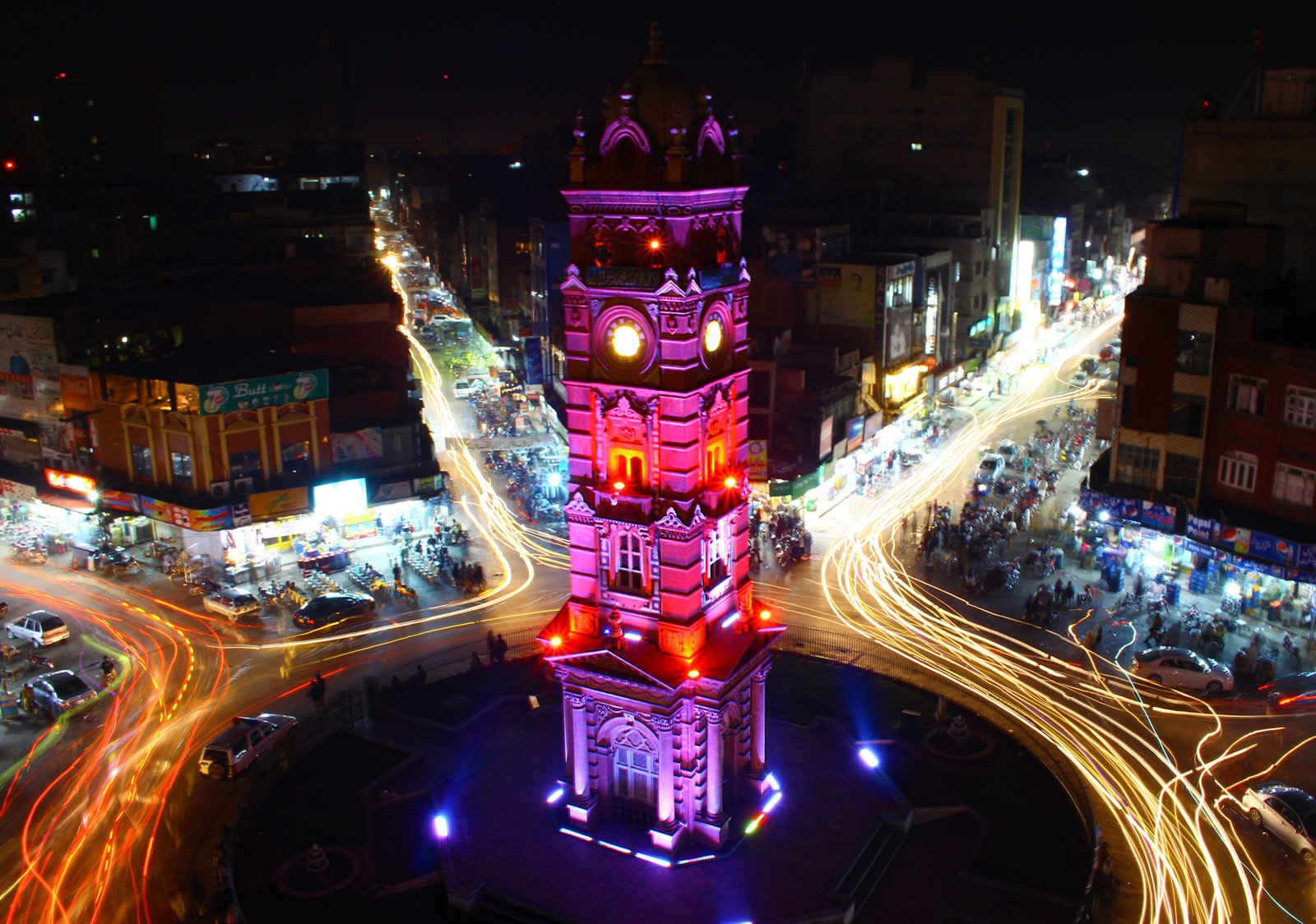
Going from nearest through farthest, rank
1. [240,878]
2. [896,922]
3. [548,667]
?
1. [896,922]
2. [240,878]
3. [548,667]

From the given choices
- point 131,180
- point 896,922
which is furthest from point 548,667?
point 131,180

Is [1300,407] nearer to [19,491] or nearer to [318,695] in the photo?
[318,695]

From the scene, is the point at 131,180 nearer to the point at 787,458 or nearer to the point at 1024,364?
the point at 787,458

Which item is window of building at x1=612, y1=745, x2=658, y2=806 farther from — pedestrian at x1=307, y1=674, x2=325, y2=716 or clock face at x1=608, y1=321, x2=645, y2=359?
pedestrian at x1=307, y1=674, x2=325, y2=716

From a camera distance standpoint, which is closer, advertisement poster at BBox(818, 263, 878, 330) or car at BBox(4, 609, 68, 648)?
car at BBox(4, 609, 68, 648)

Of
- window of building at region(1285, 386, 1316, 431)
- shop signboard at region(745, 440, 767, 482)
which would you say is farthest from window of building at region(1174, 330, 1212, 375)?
shop signboard at region(745, 440, 767, 482)

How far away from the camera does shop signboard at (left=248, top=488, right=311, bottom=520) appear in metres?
56.5

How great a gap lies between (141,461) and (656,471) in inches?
1448

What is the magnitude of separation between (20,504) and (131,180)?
57034 millimetres

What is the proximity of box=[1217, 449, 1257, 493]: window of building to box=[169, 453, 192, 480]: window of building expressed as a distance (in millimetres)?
47979

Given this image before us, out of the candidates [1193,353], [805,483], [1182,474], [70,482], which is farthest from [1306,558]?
[70,482]

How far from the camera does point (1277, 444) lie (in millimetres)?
48188

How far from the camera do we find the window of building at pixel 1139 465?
2068 inches

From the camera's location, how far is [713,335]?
32.9 metres
